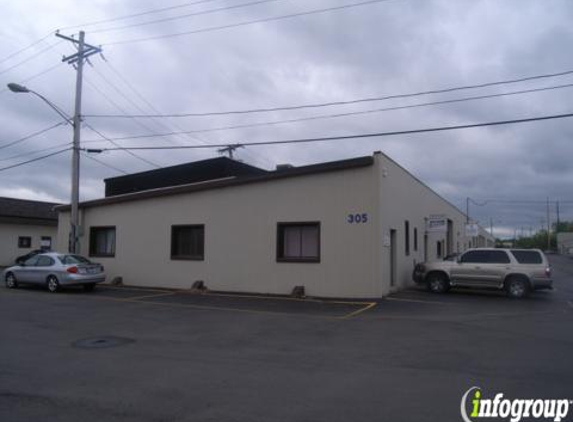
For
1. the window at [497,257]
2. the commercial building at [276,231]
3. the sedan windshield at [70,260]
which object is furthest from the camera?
the sedan windshield at [70,260]

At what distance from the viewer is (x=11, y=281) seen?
2073 cm

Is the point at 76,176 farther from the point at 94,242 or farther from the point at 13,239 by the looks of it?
the point at 13,239

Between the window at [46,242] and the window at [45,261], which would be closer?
the window at [45,261]

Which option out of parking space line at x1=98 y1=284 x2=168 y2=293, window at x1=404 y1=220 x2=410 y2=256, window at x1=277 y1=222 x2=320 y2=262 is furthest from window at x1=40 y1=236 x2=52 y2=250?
window at x1=404 y1=220 x2=410 y2=256

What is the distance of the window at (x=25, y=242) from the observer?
3825cm

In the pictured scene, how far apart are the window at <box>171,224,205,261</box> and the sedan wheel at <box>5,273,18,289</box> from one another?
6.80m

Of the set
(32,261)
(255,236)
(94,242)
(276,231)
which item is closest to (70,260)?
(32,261)

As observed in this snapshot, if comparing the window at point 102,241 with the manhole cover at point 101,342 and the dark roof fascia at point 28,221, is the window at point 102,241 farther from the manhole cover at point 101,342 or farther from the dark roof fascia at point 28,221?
the dark roof fascia at point 28,221

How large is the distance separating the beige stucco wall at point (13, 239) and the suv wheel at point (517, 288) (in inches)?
1406

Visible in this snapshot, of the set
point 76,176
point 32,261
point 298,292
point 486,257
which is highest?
point 76,176

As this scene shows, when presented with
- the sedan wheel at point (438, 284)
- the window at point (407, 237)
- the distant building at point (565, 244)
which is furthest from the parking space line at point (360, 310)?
the distant building at point (565, 244)

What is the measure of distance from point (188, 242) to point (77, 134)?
308 inches

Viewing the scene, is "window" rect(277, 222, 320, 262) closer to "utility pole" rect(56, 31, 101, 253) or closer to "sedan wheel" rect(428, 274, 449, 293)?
"sedan wheel" rect(428, 274, 449, 293)

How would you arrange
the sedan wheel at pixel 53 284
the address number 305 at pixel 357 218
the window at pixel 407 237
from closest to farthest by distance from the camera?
the address number 305 at pixel 357 218 → the sedan wheel at pixel 53 284 → the window at pixel 407 237
